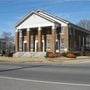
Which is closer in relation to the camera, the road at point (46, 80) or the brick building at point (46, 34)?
the road at point (46, 80)

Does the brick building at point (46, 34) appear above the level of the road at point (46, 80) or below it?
above

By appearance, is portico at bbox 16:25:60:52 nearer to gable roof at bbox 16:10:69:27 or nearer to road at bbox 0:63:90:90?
gable roof at bbox 16:10:69:27

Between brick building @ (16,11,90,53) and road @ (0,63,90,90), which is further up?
brick building @ (16,11,90,53)

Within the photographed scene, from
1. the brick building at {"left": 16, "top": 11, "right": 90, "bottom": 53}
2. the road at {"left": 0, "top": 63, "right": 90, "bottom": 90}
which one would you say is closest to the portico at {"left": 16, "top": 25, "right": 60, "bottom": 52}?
the brick building at {"left": 16, "top": 11, "right": 90, "bottom": 53}

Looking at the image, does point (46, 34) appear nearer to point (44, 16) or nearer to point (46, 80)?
point (44, 16)

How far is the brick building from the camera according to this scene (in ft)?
189

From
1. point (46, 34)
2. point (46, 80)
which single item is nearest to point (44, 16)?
point (46, 34)

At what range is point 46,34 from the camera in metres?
61.4

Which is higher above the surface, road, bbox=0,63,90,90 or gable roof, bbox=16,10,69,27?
gable roof, bbox=16,10,69,27

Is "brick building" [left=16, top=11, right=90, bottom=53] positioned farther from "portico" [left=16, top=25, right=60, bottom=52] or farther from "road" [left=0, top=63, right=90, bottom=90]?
"road" [left=0, top=63, right=90, bottom=90]

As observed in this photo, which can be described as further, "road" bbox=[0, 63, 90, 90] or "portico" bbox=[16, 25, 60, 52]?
"portico" bbox=[16, 25, 60, 52]

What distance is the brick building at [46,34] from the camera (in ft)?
189

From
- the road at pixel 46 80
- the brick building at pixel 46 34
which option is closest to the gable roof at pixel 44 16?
the brick building at pixel 46 34

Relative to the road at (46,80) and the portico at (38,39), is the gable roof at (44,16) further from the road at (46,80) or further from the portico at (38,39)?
the road at (46,80)
